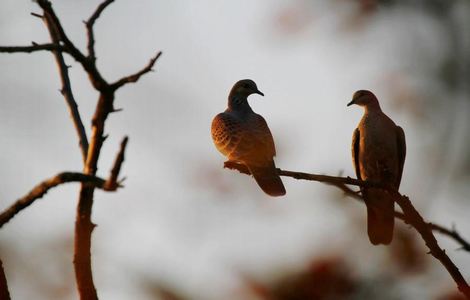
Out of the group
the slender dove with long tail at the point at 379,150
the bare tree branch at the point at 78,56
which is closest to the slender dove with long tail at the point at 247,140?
the slender dove with long tail at the point at 379,150

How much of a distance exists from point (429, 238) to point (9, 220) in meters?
1.60

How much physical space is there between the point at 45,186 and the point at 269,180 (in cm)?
331

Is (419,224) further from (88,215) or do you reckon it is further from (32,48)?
(32,48)

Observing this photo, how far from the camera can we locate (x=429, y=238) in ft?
10.7

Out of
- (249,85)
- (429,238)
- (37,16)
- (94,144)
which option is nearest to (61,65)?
(37,16)

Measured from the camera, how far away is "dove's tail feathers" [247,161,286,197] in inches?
227

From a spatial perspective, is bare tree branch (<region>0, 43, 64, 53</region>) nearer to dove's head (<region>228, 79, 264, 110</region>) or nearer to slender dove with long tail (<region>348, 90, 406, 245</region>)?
slender dove with long tail (<region>348, 90, 406, 245</region>)

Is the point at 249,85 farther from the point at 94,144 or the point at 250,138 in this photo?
the point at 94,144

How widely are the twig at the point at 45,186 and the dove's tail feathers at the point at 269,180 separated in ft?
10.1

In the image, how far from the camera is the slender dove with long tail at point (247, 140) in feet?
19.5

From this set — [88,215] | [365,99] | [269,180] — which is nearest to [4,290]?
[88,215]

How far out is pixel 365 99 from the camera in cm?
734

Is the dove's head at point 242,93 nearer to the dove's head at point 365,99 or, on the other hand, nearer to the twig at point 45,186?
the dove's head at point 365,99

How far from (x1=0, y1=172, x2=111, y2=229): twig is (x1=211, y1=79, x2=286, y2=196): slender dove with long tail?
3002 millimetres
